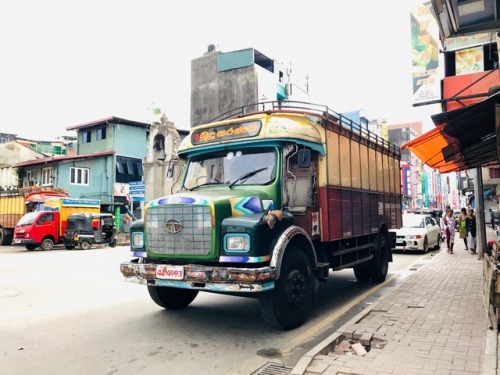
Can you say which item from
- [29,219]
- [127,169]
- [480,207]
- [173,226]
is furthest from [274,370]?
[127,169]

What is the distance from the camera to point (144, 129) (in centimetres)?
3519

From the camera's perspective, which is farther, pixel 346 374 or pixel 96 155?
pixel 96 155

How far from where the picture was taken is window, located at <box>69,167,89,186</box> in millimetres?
32281

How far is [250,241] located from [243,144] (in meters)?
1.87

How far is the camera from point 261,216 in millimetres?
5133

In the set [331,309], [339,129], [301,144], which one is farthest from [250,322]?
[339,129]

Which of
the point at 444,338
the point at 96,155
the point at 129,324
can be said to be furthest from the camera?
the point at 96,155

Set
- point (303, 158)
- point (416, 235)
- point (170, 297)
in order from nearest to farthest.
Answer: point (303, 158)
point (170, 297)
point (416, 235)

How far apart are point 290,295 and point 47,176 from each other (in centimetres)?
3207

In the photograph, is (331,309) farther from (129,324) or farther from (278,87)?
(278,87)

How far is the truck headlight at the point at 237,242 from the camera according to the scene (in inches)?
192

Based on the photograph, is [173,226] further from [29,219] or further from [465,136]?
[29,219]

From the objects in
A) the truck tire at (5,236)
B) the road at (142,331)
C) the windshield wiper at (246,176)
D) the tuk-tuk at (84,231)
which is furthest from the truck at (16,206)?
the windshield wiper at (246,176)

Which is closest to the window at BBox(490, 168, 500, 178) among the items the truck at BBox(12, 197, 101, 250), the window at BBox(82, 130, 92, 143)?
the truck at BBox(12, 197, 101, 250)
